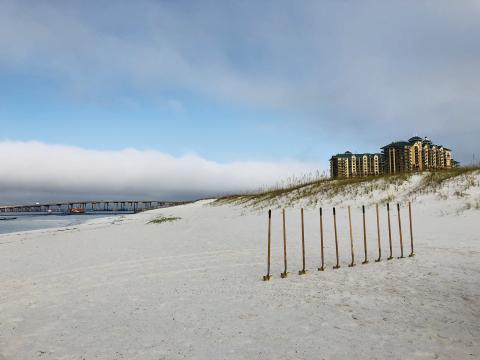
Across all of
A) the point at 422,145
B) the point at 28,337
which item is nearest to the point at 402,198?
the point at 28,337

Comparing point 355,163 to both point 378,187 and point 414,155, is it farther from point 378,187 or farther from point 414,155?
point 378,187

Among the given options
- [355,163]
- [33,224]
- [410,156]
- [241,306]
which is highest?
[355,163]

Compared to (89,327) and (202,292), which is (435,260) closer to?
(202,292)

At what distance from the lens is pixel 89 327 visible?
6848 millimetres

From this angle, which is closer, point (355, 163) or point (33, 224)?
point (33, 224)

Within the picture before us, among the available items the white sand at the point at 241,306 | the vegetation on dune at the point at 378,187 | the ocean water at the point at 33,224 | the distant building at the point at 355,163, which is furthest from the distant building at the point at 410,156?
the white sand at the point at 241,306

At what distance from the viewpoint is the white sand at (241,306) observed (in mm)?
5719

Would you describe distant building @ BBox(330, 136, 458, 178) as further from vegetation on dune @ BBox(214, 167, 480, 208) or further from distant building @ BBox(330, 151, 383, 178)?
vegetation on dune @ BBox(214, 167, 480, 208)

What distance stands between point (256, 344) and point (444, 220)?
17075 mm

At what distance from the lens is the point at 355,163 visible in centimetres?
8544

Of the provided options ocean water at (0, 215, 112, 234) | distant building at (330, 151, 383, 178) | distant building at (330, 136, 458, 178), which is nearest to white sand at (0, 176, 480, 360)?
ocean water at (0, 215, 112, 234)

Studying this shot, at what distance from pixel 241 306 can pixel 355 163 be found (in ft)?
271

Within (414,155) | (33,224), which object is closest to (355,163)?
(414,155)

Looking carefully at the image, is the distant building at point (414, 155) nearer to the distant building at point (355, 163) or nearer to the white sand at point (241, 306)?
the distant building at point (355, 163)
